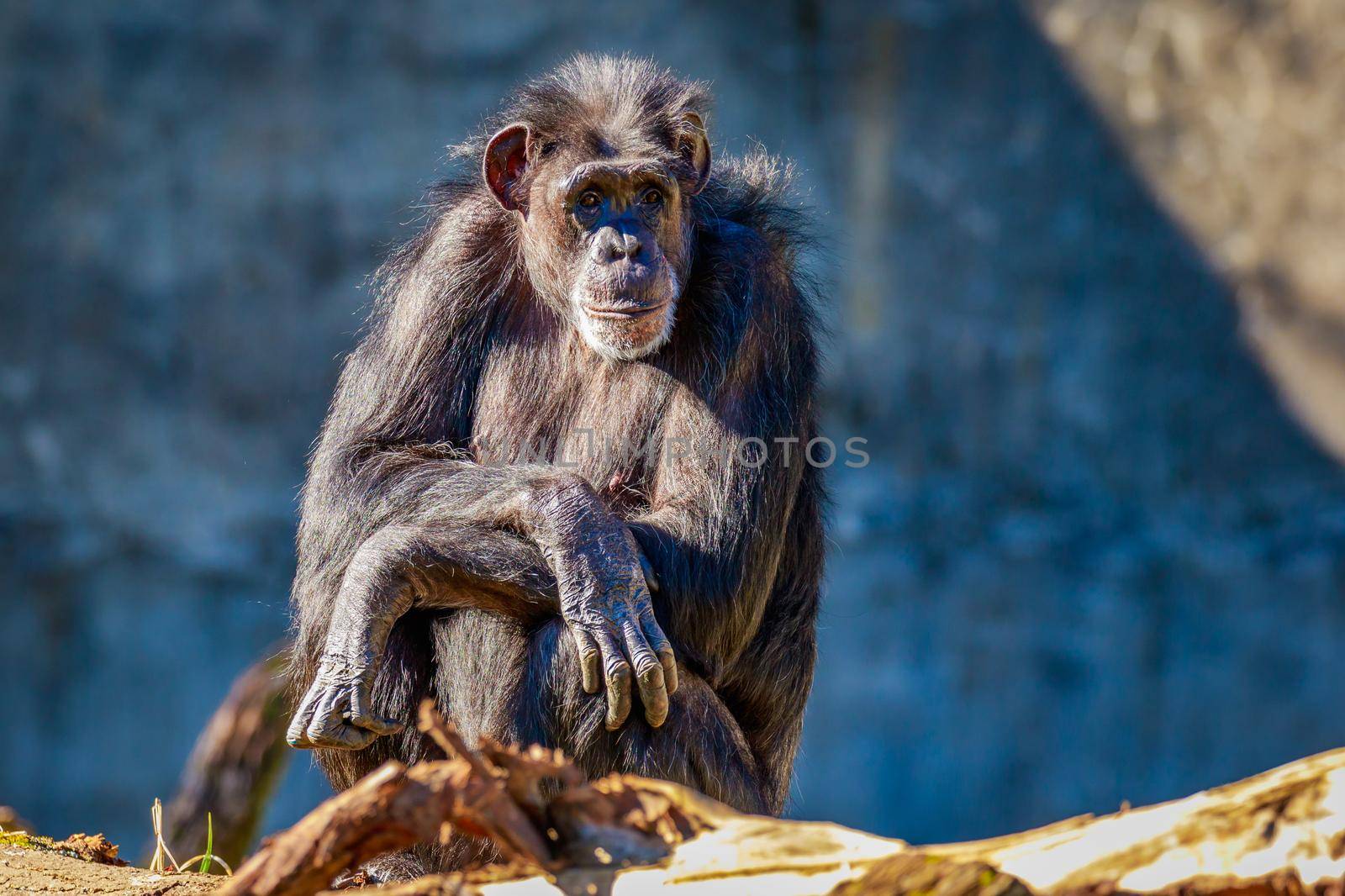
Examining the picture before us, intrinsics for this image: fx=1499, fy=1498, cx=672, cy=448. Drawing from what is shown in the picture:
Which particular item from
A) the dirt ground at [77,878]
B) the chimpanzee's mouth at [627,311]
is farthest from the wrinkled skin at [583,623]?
the chimpanzee's mouth at [627,311]

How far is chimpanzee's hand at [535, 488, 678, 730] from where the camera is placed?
393 centimetres

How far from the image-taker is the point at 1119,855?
2305mm

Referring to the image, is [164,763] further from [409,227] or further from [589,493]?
[589,493]

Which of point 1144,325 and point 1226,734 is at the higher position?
point 1144,325

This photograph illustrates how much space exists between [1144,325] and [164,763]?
672 cm

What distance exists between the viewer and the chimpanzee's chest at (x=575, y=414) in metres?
4.58

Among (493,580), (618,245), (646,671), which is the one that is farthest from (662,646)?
(618,245)

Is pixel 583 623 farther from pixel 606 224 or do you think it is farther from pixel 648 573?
pixel 606 224

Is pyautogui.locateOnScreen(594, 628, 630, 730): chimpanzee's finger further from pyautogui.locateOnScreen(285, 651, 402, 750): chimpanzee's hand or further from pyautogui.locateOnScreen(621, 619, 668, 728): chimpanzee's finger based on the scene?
pyautogui.locateOnScreen(285, 651, 402, 750): chimpanzee's hand

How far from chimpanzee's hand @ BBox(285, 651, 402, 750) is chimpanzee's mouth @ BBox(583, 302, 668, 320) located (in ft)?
4.07

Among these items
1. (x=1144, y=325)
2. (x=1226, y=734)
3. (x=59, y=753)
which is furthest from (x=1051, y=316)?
(x=59, y=753)

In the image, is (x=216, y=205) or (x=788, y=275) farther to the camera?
(x=216, y=205)

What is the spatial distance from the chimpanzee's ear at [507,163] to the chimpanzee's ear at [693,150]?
0.48 m

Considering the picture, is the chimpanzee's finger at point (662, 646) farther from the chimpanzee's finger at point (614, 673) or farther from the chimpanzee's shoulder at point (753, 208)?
the chimpanzee's shoulder at point (753, 208)
